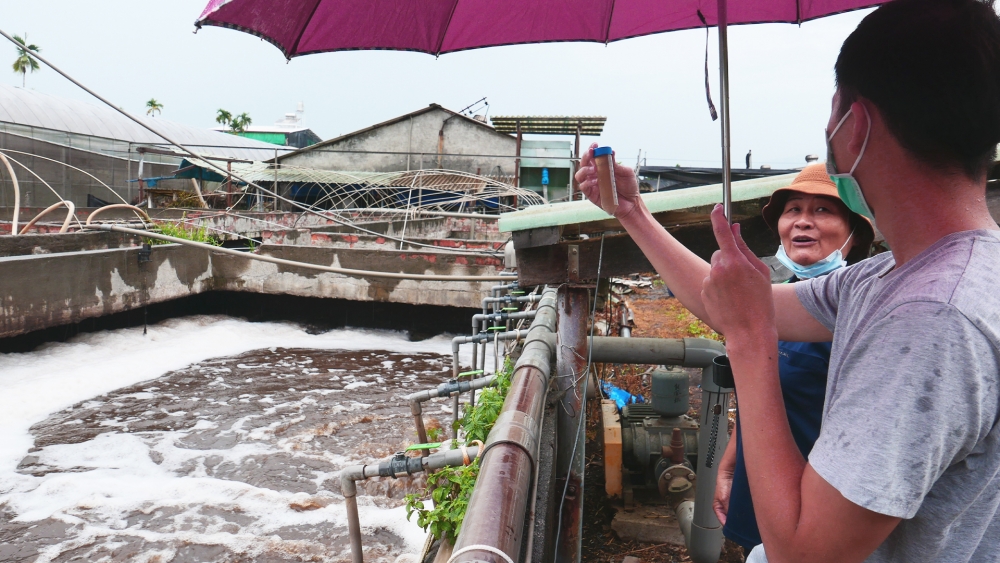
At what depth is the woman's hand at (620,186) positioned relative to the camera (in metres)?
1.66

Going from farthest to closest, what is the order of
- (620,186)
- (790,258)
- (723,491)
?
1. (790,258)
2. (723,491)
3. (620,186)

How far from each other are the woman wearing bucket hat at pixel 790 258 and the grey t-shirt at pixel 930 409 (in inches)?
24.6

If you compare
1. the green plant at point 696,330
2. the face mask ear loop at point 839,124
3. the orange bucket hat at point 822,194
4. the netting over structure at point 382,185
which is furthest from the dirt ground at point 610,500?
the netting over structure at point 382,185

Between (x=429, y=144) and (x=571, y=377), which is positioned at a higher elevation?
(x=429, y=144)

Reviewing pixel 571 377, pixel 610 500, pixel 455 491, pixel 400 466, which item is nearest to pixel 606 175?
pixel 400 466

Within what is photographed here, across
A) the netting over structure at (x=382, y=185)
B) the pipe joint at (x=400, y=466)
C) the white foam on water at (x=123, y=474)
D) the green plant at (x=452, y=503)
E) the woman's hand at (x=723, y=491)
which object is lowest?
the white foam on water at (x=123, y=474)

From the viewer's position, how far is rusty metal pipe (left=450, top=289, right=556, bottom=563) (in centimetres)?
133

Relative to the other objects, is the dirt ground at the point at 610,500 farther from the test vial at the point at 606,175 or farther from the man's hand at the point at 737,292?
the man's hand at the point at 737,292

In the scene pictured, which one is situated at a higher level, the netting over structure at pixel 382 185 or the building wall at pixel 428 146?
the building wall at pixel 428 146

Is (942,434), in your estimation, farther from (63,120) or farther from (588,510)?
(63,120)

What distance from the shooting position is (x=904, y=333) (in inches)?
30.4

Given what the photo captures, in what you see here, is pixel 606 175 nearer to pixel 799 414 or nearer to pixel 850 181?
pixel 850 181

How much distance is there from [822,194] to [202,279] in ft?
37.9

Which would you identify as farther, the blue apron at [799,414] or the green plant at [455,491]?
the green plant at [455,491]
